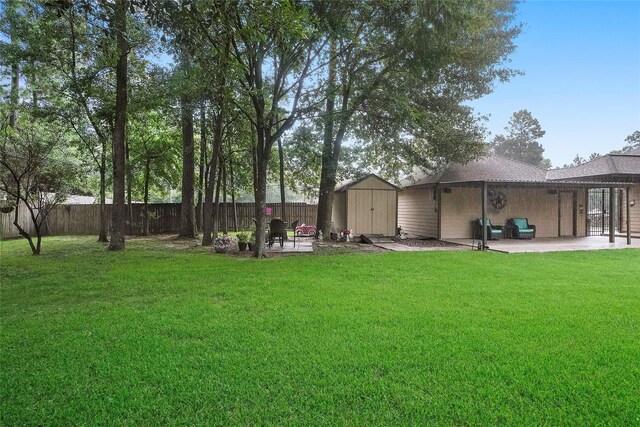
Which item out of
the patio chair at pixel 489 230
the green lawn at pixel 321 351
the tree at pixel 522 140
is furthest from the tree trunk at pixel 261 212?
the tree at pixel 522 140

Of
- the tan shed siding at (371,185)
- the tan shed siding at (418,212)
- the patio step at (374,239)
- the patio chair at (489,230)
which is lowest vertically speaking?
the patio step at (374,239)

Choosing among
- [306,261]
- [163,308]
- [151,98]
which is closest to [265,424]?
[163,308]

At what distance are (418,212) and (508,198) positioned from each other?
331 centimetres

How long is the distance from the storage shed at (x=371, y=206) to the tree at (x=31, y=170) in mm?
8728

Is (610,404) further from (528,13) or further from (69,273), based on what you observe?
(528,13)

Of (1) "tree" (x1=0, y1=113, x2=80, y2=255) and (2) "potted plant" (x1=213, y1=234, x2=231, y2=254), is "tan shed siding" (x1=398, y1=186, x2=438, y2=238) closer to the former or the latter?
(2) "potted plant" (x1=213, y1=234, x2=231, y2=254)

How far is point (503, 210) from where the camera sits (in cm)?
1381

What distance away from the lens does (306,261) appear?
8.03m

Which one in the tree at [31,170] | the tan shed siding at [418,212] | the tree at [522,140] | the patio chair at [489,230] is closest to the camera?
the tree at [31,170]

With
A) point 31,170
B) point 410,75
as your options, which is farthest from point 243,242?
point 410,75

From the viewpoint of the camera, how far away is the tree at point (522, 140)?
4219cm

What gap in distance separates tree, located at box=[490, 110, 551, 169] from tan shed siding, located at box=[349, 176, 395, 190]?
3489 centimetres

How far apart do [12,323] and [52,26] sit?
29.9 ft

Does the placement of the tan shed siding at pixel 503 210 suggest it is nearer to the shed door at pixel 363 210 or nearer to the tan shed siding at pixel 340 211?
the shed door at pixel 363 210
